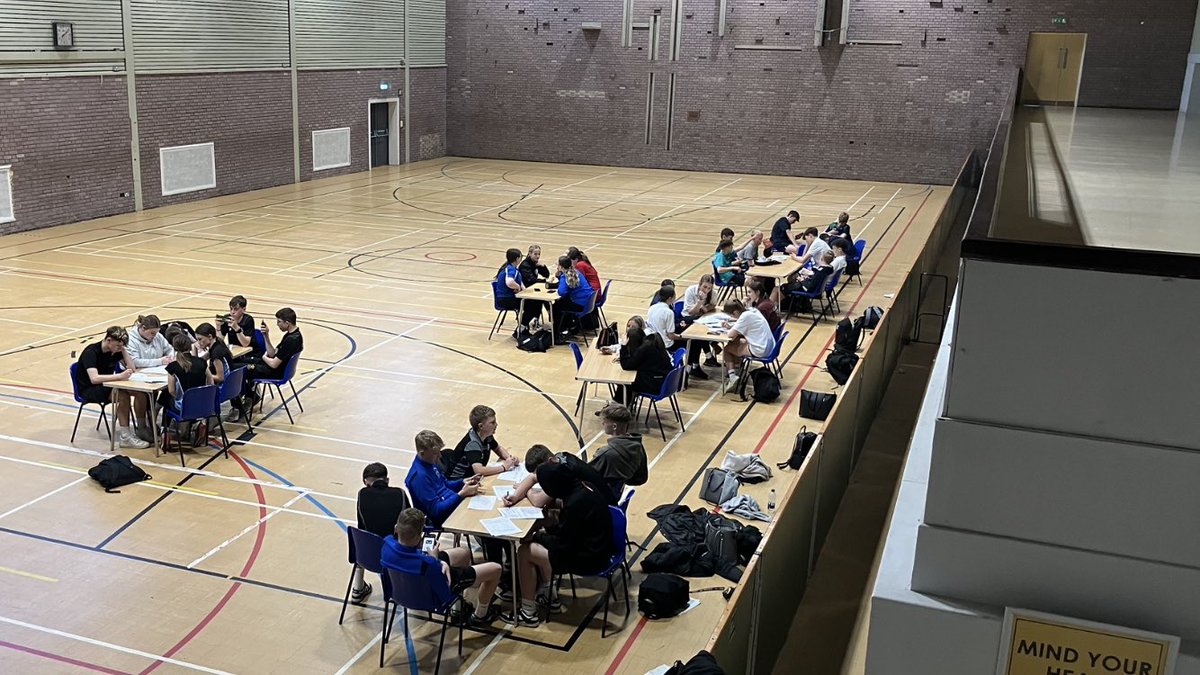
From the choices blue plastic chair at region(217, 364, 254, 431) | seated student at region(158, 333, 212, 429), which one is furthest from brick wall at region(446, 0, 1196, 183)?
seated student at region(158, 333, 212, 429)

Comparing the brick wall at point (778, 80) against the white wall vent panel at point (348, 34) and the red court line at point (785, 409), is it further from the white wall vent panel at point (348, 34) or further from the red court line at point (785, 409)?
the red court line at point (785, 409)

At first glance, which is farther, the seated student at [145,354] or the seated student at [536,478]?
the seated student at [145,354]

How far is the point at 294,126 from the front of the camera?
1161 inches

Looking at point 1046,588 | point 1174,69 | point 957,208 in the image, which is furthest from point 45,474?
point 1174,69

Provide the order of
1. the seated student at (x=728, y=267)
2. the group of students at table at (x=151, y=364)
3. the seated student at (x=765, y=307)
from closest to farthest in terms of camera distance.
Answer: the group of students at table at (x=151, y=364) → the seated student at (x=765, y=307) → the seated student at (x=728, y=267)

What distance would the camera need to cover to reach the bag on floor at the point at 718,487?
9.40 metres

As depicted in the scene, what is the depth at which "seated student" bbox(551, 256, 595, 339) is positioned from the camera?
14.1 meters

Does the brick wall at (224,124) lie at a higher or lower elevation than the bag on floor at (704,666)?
higher

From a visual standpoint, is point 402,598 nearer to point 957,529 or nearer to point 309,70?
point 957,529

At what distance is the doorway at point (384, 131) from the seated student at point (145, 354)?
77.3 ft

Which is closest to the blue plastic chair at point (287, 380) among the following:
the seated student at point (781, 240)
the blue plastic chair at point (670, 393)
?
the blue plastic chair at point (670, 393)

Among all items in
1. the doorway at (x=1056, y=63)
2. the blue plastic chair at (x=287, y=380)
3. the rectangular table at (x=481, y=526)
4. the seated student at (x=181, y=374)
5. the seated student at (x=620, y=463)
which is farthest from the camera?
the doorway at (x=1056, y=63)

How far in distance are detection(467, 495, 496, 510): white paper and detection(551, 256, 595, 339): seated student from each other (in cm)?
667

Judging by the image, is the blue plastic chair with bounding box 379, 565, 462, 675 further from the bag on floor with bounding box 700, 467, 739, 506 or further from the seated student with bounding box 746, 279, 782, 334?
the seated student with bounding box 746, 279, 782, 334
